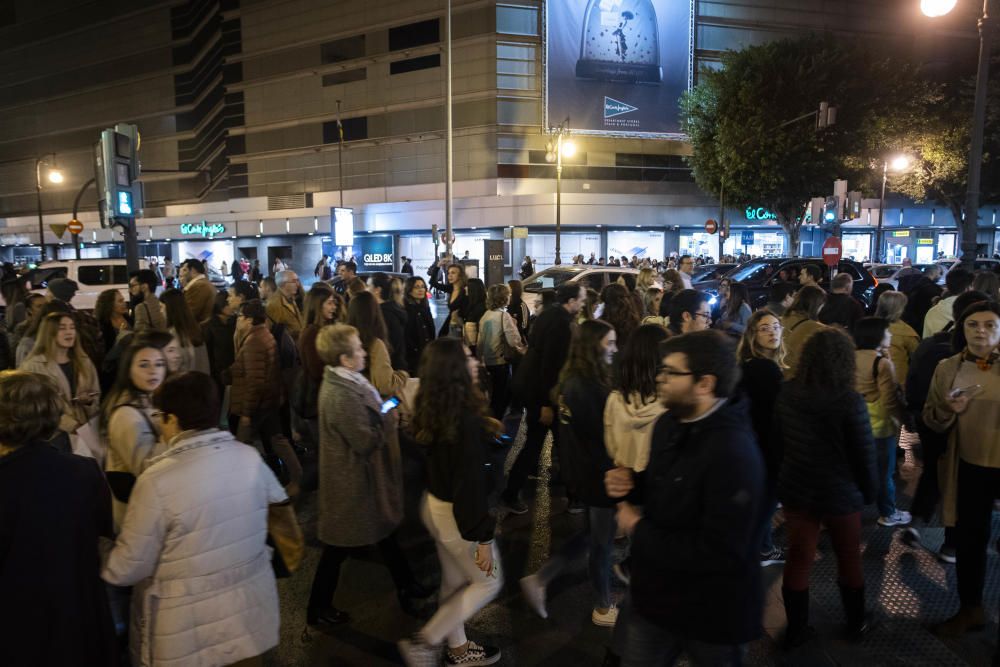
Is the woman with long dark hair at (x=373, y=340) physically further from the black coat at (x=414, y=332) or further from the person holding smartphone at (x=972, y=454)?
the person holding smartphone at (x=972, y=454)

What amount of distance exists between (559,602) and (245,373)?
337cm

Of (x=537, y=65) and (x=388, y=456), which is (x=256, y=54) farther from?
(x=388, y=456)

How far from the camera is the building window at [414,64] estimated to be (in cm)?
3544

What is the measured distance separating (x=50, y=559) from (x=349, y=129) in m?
39.1

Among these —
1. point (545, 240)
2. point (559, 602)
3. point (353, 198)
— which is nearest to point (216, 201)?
point (353, 198)

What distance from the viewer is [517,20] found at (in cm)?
3359

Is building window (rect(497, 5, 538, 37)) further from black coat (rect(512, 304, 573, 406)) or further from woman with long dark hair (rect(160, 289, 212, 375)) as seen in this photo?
black coat (rect(512, 304, 573, 406))

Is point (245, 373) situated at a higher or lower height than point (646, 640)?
higher

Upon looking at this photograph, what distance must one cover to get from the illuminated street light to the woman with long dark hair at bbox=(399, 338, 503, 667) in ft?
34.6

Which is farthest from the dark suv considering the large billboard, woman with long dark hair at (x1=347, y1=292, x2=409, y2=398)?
the large billboard

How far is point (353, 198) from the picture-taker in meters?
38.5

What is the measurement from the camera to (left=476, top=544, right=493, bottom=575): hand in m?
3.07

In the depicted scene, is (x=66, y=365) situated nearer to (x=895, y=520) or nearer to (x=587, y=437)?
(x=587, y=437)

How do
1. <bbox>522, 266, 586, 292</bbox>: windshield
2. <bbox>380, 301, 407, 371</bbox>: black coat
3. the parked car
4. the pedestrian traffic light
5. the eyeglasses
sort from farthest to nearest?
the pedestrian traffic light → <bbox>522, 266, 586, 292</bbox>: windshield → the parked car → <bbox>380, 301, 407, 371</bbox>: black coat → the eyeglasses
